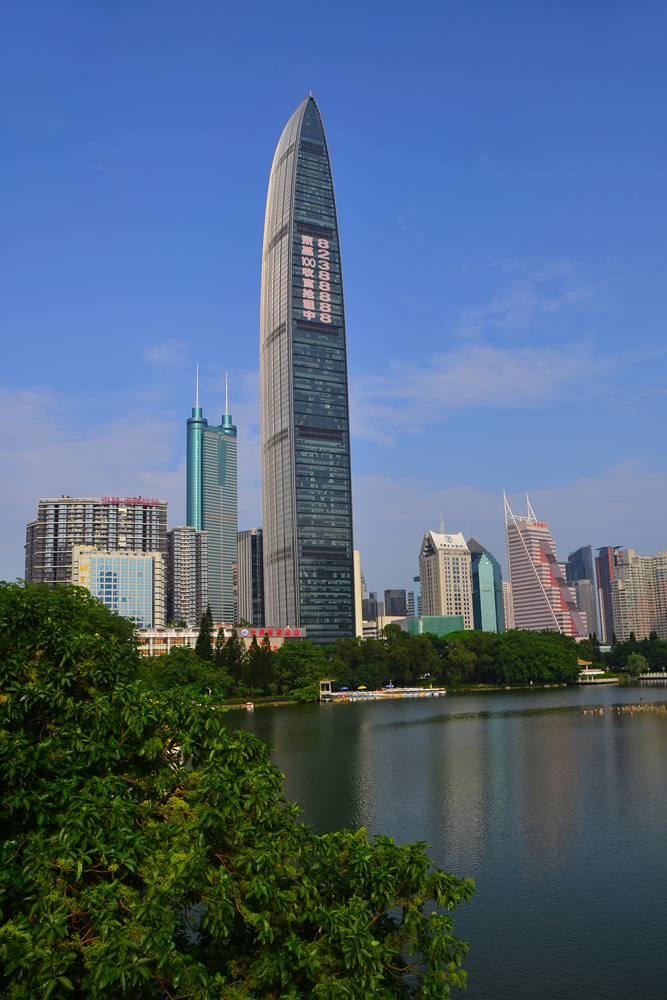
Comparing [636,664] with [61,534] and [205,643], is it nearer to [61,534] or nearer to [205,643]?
[205,643]

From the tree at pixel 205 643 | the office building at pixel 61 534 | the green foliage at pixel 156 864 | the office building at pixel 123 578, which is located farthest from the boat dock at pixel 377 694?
the green foliage at pixel 156 864

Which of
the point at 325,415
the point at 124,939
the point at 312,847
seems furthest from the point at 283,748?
the point at 325,415

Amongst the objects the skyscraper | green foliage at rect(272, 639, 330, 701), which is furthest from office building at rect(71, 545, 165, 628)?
green foliage at rect(272, 639, 330, 701)

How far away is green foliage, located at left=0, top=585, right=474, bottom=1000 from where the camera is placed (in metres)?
10.0

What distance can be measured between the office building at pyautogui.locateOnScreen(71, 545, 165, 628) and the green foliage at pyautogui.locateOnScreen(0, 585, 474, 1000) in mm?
164443

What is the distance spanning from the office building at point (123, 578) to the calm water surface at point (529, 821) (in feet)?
352

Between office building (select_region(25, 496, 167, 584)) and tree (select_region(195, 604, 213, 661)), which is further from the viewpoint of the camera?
office building (select_region(25, 496, 167, 584))

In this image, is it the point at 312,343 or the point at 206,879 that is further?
the point at 312,343

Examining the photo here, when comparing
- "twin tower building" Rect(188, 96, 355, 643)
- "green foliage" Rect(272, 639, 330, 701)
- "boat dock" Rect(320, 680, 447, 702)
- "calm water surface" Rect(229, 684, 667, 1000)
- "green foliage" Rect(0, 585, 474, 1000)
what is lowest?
"boat dock" Rect(320, 680, 447, 702)

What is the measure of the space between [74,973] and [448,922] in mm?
5907

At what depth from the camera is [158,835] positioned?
38.8 feet

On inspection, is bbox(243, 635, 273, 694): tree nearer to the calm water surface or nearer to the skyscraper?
the calm water surface

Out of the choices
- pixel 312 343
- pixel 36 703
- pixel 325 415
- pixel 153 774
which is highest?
pixel 312 343

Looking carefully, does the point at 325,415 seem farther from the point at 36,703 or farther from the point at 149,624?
the point at 36,703
